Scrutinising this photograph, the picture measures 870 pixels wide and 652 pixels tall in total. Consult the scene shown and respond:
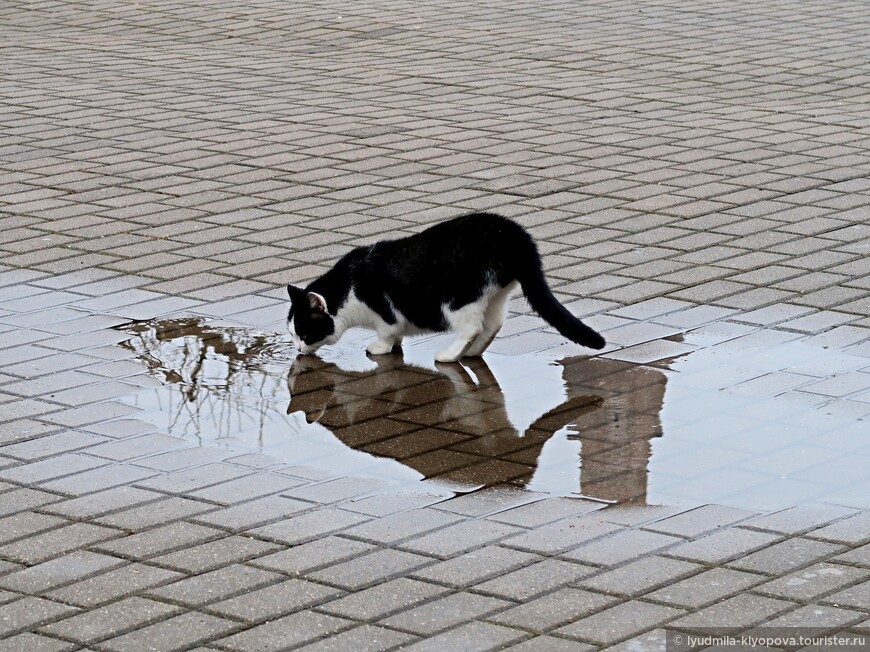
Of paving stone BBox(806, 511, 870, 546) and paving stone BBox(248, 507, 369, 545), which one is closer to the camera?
paving stone BBox(806, 511, 870, 546)

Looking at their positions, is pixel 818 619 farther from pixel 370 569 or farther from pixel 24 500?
pixel 24 500

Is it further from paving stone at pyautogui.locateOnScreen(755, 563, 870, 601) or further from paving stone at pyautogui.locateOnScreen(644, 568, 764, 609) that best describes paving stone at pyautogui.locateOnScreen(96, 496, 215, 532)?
paving stone at pyautogui.locateOnScreen(755, 563, 870, 601)

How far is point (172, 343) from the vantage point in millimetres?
6355

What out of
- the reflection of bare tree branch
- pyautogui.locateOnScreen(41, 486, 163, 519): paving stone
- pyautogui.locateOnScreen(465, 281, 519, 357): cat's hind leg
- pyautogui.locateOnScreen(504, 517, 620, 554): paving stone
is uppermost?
pyautogui.locateOnScreen(465, 281, 519, 357): cat's hind leg

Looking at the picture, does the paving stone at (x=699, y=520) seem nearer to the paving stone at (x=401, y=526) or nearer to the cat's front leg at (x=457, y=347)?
the paving stone at (x=401, y=526)

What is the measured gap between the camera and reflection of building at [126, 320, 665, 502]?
16.5ft

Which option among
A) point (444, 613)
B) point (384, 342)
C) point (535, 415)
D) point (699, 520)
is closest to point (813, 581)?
point (699, 520)

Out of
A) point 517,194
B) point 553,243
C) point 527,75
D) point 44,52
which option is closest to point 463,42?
point 527,75

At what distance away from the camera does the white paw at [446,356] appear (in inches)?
240

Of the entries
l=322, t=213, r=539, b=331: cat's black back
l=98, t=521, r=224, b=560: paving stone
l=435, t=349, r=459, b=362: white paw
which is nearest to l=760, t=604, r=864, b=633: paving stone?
l=98, t=521, r=224, b=560: paving stone

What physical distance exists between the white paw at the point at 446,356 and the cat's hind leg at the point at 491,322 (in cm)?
7

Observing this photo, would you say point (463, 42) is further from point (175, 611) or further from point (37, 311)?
point (175, 611)

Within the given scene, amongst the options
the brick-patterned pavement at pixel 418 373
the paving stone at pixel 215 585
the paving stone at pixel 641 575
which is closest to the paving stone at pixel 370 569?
the brick-patterned pavement at pixel 418 373

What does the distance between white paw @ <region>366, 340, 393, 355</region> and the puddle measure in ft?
0.12
